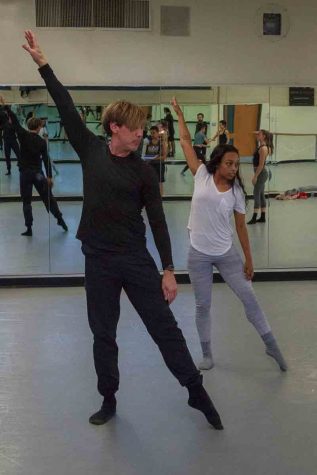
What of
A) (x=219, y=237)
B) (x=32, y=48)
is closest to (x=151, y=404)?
(x=219, y=237)

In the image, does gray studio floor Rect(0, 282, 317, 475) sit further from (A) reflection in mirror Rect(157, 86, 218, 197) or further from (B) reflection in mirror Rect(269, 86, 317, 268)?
(A) reflection in mirror Rect(157, 86, 218, 197)

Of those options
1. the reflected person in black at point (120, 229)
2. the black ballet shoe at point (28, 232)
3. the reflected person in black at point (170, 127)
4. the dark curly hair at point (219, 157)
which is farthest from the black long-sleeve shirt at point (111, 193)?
the black ballet shoe at point (28, 232)

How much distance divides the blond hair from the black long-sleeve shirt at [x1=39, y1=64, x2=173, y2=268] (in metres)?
0.14

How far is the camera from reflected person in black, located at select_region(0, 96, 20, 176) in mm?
7562

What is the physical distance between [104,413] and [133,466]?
23.6 inches

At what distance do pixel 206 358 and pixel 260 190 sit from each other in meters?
3.51

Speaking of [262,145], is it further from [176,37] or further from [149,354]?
[149,354]

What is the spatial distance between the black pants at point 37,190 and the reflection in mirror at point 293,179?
2432 mm

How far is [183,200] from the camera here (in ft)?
26.6

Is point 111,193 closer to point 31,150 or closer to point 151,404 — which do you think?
point 151,404

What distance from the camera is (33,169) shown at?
7754 millimetres

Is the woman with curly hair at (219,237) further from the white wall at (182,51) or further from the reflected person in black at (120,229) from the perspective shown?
the white wall at (182,51)

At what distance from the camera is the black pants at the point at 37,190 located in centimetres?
777

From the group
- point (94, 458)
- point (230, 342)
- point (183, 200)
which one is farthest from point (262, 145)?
point (94, 458)
